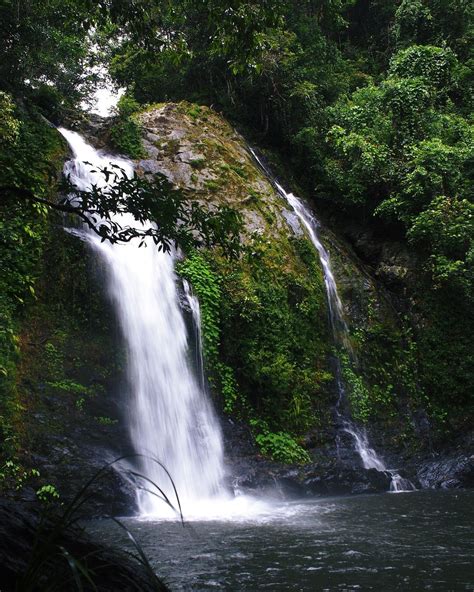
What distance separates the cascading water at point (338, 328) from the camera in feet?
32.4

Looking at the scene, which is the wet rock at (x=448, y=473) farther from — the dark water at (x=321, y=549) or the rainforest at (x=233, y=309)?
the dark water at (x=321, y=549)

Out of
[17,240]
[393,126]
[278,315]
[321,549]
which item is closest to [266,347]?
[278,315]

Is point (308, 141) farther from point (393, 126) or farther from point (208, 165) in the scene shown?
point (208, 165)

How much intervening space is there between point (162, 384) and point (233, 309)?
7.29ft

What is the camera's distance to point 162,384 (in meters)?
9.16

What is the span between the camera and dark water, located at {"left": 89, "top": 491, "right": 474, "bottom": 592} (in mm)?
4031

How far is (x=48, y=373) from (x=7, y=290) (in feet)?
13.9

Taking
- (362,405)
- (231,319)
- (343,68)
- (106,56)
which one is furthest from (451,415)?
(106,56)

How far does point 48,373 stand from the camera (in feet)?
26.7

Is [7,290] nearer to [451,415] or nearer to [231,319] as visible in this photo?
[231,319]

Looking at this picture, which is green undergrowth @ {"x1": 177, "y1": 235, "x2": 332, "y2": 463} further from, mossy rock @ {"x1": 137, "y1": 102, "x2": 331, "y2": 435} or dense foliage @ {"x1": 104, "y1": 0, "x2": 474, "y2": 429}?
dense foliage @ {"x1": 104, "y1": 0, "x2": 474, "y2": 429}

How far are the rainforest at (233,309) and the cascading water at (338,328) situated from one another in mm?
60

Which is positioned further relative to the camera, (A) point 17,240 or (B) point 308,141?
(B) point 308,141

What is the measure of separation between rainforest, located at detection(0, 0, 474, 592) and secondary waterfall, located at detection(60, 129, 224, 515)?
0.04 meters
